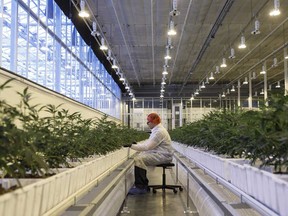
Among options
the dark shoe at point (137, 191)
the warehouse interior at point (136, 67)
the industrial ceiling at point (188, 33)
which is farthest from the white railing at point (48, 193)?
the industrial ceiling at point (188, 33)

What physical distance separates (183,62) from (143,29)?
546cm

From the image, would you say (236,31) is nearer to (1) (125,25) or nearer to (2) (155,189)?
(1) (125,25)

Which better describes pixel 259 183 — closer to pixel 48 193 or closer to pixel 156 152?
pixel 48 193

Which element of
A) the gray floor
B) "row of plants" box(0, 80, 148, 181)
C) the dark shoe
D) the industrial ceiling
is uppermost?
the industrial ceiling

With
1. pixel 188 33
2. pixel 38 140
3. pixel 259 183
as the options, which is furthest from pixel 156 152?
pixel 188 33

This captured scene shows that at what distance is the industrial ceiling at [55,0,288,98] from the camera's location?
376 inches

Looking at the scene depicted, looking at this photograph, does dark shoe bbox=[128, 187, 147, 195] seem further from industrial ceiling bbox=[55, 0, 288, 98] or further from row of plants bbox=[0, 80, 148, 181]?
industrial ceiling bbox=[55, 0, 288, 98]

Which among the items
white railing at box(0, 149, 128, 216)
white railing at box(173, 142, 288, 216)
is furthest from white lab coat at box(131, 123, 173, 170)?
white railing at box(0, 149, 128, 216)

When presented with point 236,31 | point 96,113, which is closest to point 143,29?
point 236,31

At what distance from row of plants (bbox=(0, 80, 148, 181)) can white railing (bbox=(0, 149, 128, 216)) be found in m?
0.07

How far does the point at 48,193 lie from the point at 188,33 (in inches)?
433

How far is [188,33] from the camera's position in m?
12.1

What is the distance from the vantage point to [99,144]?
3.63 m

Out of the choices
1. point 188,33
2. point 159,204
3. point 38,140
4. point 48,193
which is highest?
point 188,33
